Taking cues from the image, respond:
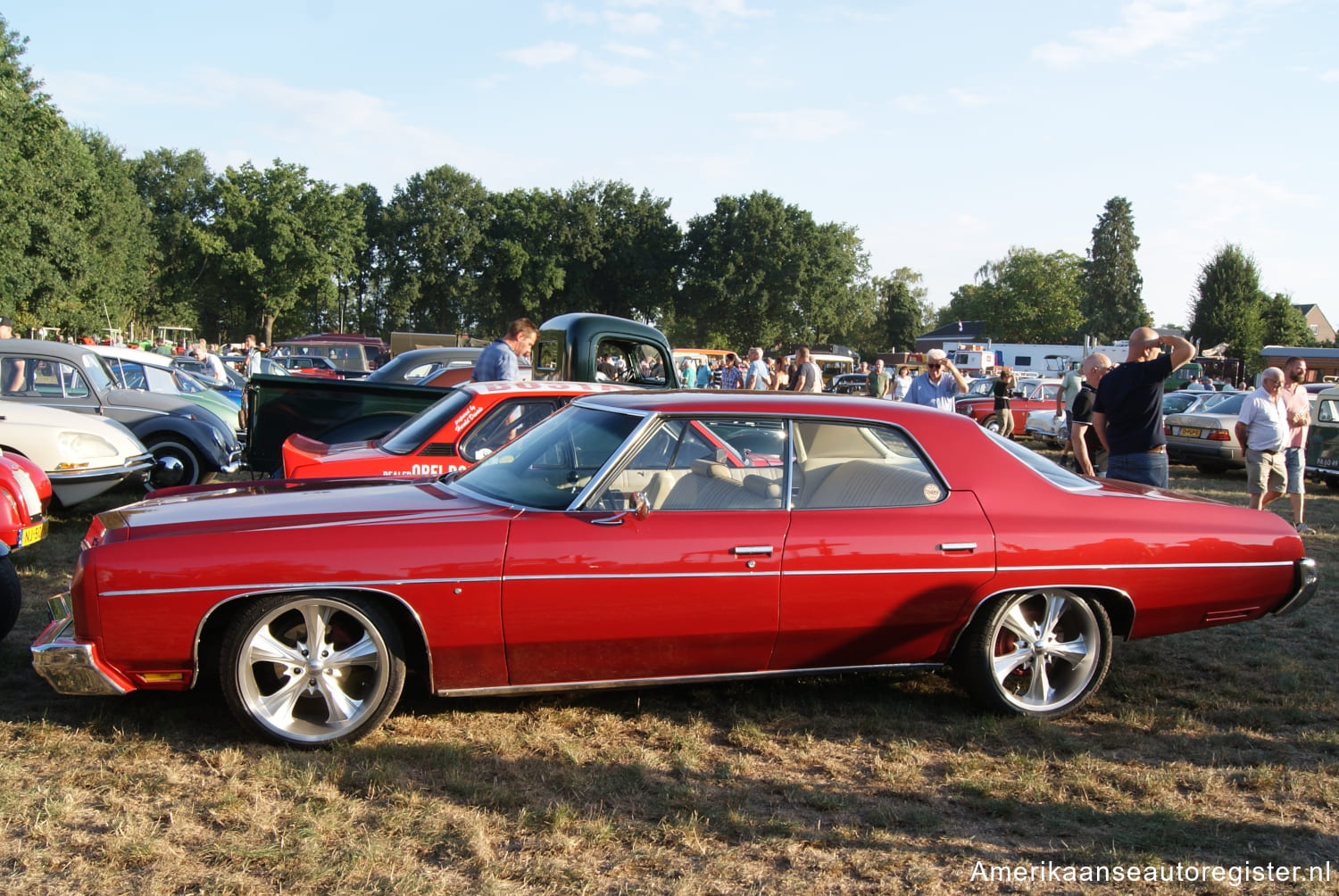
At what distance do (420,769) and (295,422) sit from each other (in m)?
5.69

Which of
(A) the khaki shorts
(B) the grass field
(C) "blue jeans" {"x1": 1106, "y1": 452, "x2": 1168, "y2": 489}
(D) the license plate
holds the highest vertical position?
(C) "blue jeans" {"x1": 1106, "y1": 452, "x2": 1168, "y2": 489}

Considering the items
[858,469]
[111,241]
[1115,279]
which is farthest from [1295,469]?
[1115,279]

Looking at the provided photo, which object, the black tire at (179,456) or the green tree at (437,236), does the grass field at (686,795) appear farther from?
the green tree at (437,236)

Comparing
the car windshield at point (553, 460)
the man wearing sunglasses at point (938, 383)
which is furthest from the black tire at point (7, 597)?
the man wearing sunglasses at point (938, 383)

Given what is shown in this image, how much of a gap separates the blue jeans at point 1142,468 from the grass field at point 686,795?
5.63 feet

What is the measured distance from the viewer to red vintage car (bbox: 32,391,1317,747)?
3.64 m

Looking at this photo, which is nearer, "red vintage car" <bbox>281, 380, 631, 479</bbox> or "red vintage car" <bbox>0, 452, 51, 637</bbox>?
"red vintage car" <bbox>0, 452, 51, 637</bbox>

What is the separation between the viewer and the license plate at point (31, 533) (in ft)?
19.9

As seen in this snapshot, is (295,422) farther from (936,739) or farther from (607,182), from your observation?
(607,182)

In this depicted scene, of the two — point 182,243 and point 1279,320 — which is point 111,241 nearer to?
point 182,243

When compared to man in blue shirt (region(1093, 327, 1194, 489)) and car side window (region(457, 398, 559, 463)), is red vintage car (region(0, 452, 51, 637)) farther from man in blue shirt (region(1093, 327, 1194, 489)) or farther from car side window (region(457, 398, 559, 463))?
man in blue shirt (region(1093, 327, 1194, 489))

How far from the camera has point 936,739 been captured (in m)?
4.11

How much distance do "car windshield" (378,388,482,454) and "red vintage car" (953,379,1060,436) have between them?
50.6ft

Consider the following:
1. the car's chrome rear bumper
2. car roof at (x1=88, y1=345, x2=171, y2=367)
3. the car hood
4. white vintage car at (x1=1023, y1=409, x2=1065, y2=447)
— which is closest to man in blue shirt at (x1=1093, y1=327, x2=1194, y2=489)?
the car's chrome rear bumper
